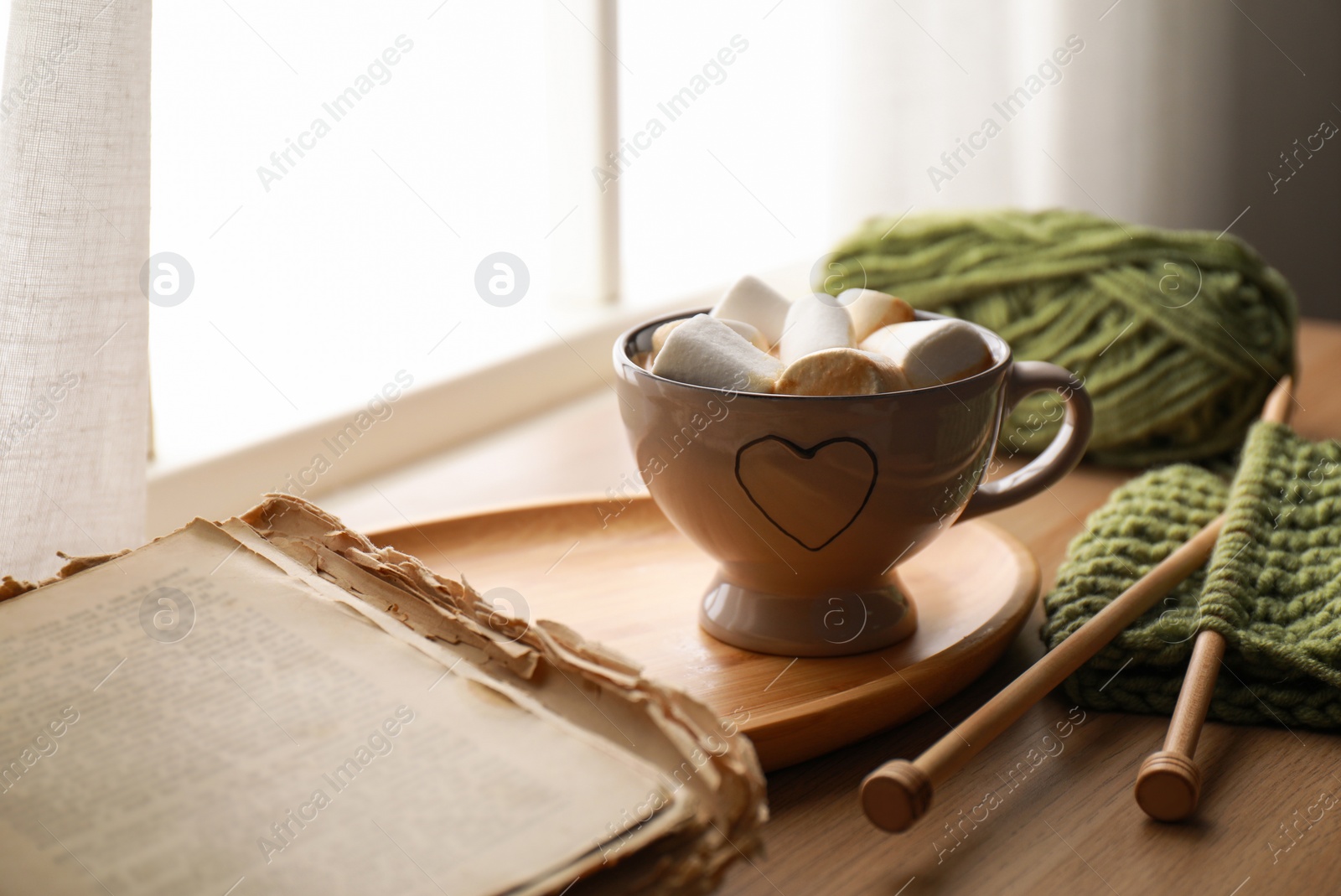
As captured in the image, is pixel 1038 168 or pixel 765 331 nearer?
pixel 765 331

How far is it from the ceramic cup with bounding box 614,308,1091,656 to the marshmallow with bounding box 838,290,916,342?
5 centimetres

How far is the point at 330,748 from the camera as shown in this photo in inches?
13.2

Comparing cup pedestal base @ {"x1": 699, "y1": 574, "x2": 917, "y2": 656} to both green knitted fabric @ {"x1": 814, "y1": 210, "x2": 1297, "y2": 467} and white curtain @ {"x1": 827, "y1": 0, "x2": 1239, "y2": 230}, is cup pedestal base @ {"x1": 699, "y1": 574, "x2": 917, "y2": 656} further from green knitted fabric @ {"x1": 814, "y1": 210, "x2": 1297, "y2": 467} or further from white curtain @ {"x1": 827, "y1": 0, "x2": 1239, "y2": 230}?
white curtain @ {"x1": 827, "y1": 0, "x2": 1239, "y2": 230}

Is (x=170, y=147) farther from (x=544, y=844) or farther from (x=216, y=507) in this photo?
(x=544, y=844)

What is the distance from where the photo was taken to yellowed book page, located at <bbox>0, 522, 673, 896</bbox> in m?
0.30

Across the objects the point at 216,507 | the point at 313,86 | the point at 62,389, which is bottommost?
the point at 216,507

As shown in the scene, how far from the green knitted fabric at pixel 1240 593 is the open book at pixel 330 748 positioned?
23cm

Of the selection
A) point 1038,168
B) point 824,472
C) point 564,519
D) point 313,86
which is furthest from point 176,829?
point 1038,168

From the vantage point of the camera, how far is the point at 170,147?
71cm

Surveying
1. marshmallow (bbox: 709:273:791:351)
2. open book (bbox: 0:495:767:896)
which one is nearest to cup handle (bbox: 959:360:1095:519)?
marshmallow (bbox: 709:273:791:351)

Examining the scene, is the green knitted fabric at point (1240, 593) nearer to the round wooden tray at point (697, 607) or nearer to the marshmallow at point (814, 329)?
the round wooden tray at point (697, 607)

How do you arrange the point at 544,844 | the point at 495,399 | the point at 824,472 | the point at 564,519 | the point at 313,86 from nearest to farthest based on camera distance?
the point at 544,844 < the point at 824,472 < the point at 564,519 < the point at 313,86 < the point at 495,399

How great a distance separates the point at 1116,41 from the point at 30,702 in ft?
4.76

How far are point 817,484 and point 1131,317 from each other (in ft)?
1.31
